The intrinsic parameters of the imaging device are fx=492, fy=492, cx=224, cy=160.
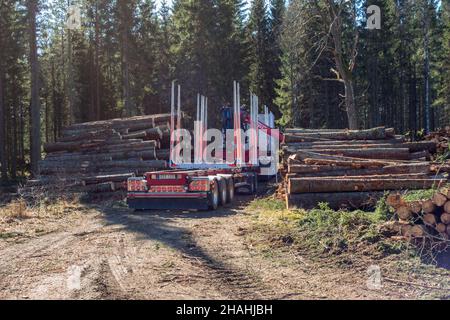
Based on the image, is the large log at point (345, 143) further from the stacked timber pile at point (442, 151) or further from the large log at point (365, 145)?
the stacked timber pile at point (442, 151)

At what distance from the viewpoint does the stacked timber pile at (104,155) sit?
58.4 feet

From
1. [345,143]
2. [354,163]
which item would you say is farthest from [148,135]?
[354,163]

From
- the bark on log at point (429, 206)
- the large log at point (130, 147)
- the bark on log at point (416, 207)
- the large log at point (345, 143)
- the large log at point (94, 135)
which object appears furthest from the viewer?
the large log at point (94, 135)

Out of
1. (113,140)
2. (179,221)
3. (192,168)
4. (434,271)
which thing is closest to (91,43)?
(113,140)

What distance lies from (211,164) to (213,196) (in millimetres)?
3028

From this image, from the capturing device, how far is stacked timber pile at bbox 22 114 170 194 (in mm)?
17812

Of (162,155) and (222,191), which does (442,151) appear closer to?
(222,191)

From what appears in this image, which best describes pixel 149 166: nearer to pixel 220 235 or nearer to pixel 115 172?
pixel 115 172

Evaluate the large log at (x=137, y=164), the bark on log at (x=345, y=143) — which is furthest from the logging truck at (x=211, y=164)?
the bark on log at (x=345, y=143)

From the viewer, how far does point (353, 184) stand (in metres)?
11.4

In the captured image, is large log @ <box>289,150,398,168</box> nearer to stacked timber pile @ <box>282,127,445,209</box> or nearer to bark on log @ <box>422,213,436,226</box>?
stacked timber pile @ <box>282,127,445,209</box>

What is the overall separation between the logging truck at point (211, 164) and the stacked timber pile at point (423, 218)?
21.2 ft

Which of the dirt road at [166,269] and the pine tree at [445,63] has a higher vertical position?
the pine tree at [445,63]

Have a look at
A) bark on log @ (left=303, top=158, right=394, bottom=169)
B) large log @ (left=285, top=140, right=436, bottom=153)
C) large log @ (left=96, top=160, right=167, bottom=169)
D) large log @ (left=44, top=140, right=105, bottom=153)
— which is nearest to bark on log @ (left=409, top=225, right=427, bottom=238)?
bark on log @ (left=303, top=158, right=394, bottom=169)
